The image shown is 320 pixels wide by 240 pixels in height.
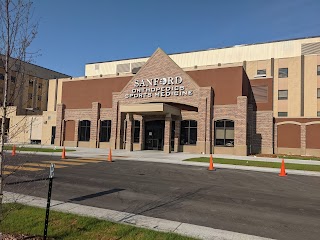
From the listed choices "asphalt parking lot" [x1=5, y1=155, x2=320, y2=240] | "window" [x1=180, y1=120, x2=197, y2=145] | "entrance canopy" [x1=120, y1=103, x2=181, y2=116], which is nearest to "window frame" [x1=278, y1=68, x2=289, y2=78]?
"window" [x1=180, y1=120, x2=197, y2=145]

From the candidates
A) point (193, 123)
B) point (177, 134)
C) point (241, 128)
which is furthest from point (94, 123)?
point (241, 128)

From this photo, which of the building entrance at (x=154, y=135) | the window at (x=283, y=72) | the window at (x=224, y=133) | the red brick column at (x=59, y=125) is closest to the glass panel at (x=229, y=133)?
the window at (x=224, y=133)

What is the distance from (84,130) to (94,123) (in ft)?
7.50

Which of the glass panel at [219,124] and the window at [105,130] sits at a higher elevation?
the glass panel at [219,124]

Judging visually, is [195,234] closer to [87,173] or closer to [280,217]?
[280,217]

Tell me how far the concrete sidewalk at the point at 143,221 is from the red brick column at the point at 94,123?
28098mm

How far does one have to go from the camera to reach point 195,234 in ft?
17.0

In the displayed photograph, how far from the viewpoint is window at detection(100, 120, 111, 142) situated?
3478cm

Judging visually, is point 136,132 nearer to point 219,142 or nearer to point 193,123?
point 193,123

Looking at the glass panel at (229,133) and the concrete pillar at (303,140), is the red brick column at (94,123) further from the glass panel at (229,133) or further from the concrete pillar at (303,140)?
the concrete pillar at (303,140)

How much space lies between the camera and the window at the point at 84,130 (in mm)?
36619

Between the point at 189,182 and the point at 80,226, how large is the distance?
6717 mm

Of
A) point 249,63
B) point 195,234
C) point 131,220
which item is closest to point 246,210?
point 195,234

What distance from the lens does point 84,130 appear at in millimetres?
37000
